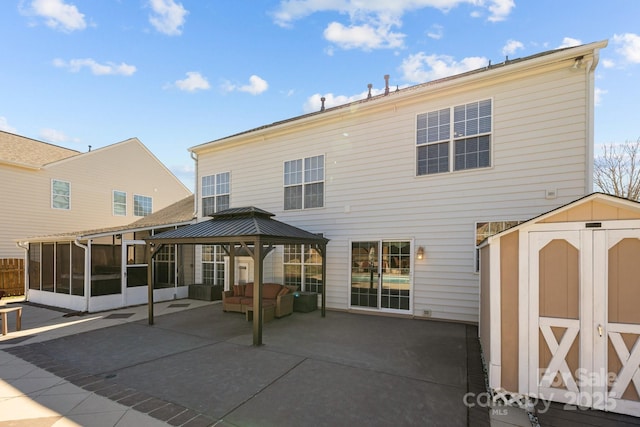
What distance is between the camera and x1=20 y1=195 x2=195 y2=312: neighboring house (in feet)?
29.5

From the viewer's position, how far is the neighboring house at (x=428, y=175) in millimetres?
6332

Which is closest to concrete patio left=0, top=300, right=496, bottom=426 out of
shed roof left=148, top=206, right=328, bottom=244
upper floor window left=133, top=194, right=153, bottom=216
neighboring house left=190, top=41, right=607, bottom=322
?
neighboring house left=190, top=41, right=607, bottom=322

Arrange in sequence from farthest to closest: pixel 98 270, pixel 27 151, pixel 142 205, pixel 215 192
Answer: pixel 142 205, pixel 27 151, pixel 215 192, pixel 98 270

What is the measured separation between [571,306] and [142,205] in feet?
67.1

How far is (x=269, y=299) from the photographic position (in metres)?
8.32

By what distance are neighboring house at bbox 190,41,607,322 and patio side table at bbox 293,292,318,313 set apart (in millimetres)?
533

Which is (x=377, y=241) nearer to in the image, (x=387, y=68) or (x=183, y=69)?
(x=387, y=68)

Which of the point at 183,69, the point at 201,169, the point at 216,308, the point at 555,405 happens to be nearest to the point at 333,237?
the point at 216,308

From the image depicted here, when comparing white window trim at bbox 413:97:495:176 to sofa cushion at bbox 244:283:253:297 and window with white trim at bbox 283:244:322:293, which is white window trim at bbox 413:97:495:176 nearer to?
window with white trim at bbox 283:244:322:293

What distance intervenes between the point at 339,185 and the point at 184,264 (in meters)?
7.85

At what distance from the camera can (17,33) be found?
8.13 meters

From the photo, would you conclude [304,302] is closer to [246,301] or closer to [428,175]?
[246,301]

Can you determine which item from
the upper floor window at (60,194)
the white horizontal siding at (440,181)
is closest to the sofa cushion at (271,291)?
the white horizontal siding at (440,181)

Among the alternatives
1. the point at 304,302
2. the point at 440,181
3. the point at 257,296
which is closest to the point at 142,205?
the point at 304,302
